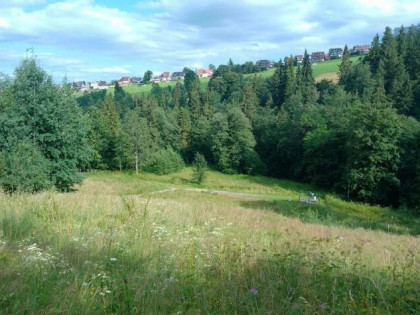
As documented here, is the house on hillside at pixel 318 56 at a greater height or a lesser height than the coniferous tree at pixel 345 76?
greater

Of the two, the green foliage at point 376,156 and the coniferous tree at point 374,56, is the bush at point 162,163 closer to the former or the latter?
the green foliage at point 376,156

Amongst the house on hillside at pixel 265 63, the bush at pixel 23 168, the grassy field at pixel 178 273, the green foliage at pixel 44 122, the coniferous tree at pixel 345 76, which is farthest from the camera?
the house on hillside at pixel 265 63

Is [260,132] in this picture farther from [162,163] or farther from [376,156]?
[376,156]

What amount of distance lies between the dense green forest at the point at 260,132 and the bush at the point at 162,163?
20 cm

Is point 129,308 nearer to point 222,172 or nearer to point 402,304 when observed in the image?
point 402,304

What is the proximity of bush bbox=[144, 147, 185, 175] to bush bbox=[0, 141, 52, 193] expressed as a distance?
42392mm

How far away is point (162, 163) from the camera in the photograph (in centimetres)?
6619

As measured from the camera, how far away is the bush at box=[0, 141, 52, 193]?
19297 mm

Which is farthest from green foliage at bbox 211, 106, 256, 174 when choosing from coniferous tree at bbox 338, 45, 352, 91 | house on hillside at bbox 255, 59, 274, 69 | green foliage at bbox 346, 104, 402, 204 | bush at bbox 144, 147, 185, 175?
house on hillside at bbox 255, 59, 274, 69

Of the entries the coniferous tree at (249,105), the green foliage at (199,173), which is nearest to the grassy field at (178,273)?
the green foliage at (199,173)

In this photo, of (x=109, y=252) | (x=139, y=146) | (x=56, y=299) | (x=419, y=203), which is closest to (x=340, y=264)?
(x=109, y=252)

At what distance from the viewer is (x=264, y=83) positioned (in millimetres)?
104000

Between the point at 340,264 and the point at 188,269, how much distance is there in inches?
78.8

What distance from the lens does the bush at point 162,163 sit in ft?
216
